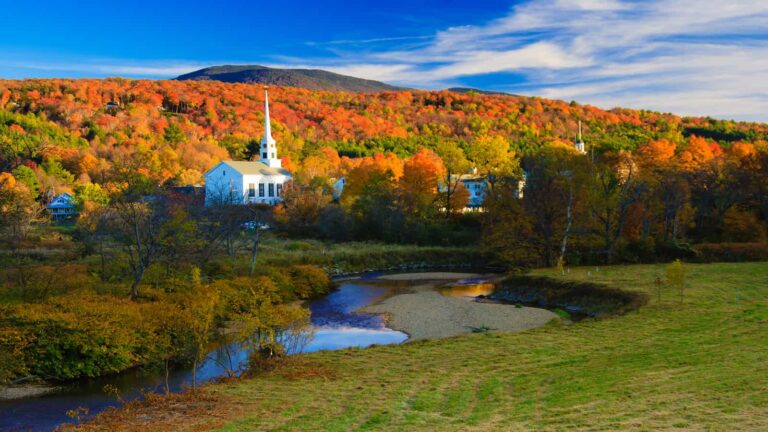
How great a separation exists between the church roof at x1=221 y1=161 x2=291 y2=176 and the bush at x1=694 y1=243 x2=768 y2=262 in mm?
52153

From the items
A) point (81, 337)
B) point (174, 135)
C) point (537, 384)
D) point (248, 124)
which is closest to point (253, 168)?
point (174, 135)

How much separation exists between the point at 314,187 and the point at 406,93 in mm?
126758

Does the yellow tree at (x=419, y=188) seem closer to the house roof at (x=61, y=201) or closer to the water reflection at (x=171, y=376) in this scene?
the water reflection at (x=171, y=376)

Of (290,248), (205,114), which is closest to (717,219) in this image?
(290,248)

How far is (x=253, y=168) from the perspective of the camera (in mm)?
81375

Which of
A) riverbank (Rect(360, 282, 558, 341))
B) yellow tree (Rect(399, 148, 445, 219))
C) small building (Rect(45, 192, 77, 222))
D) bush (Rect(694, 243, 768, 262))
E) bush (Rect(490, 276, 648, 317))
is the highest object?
yellow tree (Rect(399, 148, 445, 219))

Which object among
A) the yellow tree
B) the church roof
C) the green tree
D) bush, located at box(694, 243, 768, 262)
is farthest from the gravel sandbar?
the green tree

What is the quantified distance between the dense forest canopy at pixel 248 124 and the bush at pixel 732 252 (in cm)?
4215

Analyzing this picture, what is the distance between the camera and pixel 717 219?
2124 inches

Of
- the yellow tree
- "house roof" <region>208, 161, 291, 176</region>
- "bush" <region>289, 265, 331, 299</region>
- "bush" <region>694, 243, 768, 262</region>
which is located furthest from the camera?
"house roof" <region>208, 161, 291, 176</region>

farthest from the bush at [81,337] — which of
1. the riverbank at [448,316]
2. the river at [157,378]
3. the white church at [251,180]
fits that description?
the white church at [251,180]

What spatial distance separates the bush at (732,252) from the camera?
43.9 m

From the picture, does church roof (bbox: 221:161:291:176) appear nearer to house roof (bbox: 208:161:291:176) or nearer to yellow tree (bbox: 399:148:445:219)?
house roof (bbox: 208:161:291:176)

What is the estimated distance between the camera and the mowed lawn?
13.1 m
